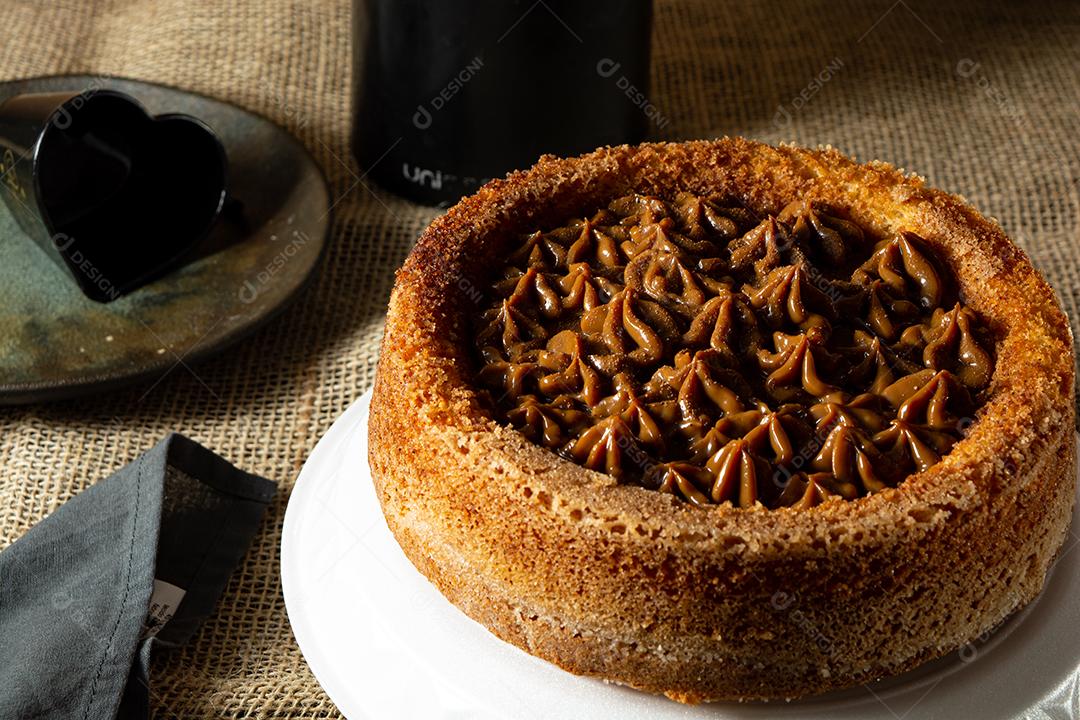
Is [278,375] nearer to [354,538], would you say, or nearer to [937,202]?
[354,538]

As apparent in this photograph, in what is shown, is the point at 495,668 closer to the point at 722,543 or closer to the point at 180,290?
the point at 722,543

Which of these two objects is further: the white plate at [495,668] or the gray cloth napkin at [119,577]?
the gray cloth napkin at [119,577]

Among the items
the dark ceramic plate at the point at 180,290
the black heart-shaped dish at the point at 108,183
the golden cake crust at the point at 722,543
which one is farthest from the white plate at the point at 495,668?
the black heart-shaped dish at the point at 108,183

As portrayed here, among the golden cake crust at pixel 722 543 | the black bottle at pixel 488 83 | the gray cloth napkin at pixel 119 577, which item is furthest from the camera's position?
the black bottle at pixel 488 83

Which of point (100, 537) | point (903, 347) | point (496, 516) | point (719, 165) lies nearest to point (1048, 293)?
point (903, 347)

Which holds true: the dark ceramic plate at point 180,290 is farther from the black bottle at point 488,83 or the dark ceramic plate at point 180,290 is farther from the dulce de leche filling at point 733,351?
the dulce de leche filling at point 733,351
